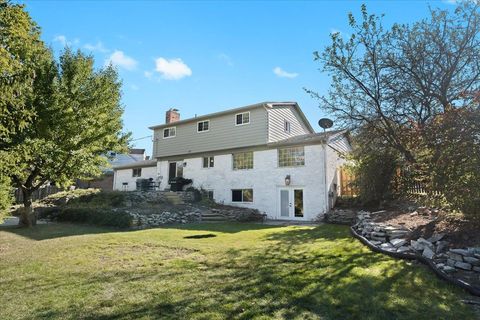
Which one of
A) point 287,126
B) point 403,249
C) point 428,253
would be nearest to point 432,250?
point 428,253

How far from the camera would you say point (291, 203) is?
57.9ft

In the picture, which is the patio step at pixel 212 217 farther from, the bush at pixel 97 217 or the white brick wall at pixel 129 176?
the white brick wall at pixel 129 176

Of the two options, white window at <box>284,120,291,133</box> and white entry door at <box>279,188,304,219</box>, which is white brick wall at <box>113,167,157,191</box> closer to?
white window at <box>284,120,291,133</box>

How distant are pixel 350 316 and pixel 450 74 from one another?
32.6 ft

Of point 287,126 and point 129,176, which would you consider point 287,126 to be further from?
point 129,176

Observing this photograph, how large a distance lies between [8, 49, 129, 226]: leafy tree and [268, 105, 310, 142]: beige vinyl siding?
951 centimetres

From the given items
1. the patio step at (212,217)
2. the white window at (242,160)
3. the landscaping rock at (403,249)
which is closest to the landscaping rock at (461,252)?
the landscaping rock at (403,249)

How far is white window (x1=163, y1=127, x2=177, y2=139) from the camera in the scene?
80.6 feet

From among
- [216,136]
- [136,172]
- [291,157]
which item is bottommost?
[136,172]

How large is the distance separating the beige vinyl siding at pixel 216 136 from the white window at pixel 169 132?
0.90ft

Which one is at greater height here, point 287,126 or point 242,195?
point 287,126

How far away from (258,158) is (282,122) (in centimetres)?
342

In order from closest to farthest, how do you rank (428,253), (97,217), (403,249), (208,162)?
(428,253) < (403,249) < (97,217) < (208,162)

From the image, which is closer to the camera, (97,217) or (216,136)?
(97,217)
